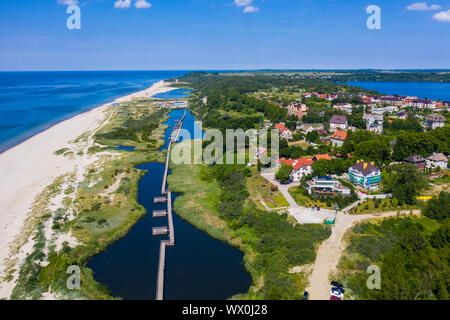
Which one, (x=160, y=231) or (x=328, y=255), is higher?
(x=160, y=231)

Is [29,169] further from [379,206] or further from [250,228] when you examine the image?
[379,206]

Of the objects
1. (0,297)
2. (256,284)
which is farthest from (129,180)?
(256,284)

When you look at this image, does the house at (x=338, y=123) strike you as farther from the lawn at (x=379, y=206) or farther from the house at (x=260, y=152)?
the lawn at (x=379, y=206)

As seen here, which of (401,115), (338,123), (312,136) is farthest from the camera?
(401,115)

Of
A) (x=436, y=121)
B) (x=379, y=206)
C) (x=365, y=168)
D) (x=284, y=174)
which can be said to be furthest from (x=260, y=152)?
(x=436, y=121)

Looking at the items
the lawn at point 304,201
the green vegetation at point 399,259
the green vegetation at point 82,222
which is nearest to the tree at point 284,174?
the lawn at point 304,201

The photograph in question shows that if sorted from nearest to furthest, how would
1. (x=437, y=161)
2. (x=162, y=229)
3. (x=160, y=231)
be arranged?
(x=160, y=231)
(x=162, y=229)
(x=437, y=161)
